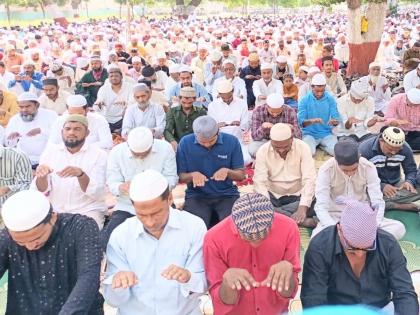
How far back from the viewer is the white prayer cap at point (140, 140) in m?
4.13

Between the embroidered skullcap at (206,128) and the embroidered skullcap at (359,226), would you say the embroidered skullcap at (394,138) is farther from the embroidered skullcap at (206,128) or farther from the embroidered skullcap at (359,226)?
the embroidered skullcap at (359,226)

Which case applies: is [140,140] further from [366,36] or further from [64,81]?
[366,36]

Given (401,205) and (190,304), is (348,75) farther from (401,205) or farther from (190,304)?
(190,304)

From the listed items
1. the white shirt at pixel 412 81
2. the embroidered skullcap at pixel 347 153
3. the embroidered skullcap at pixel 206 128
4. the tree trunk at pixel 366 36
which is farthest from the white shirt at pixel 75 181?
the tree trunk at pixel 366 36

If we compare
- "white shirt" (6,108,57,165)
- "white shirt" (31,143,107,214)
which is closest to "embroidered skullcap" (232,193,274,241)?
"white shirt" (31,143,107,214)

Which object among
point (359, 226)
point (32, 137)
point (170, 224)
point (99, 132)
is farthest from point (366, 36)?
point (170, 224)

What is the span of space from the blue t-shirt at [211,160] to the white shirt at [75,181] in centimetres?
67

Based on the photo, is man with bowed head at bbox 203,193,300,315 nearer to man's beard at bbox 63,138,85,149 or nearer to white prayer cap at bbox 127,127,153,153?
white prayer cap at bbox 127,127,153,153

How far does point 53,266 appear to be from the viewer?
102 inches

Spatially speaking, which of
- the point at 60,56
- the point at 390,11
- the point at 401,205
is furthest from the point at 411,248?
the point at 390,11

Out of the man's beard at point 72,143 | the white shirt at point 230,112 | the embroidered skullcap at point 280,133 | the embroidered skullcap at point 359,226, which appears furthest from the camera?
the white shirt at point 230,112

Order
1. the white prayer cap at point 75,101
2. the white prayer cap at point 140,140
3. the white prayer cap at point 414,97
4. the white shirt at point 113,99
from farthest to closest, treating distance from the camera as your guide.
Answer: the white shirt at point 113,99
the white prayer cap at point 414,97
the white prayer cap at point 75,101
the white prayer cap at point 140,140

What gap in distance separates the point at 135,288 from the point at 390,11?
114ft

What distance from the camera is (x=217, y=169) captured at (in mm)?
4512
